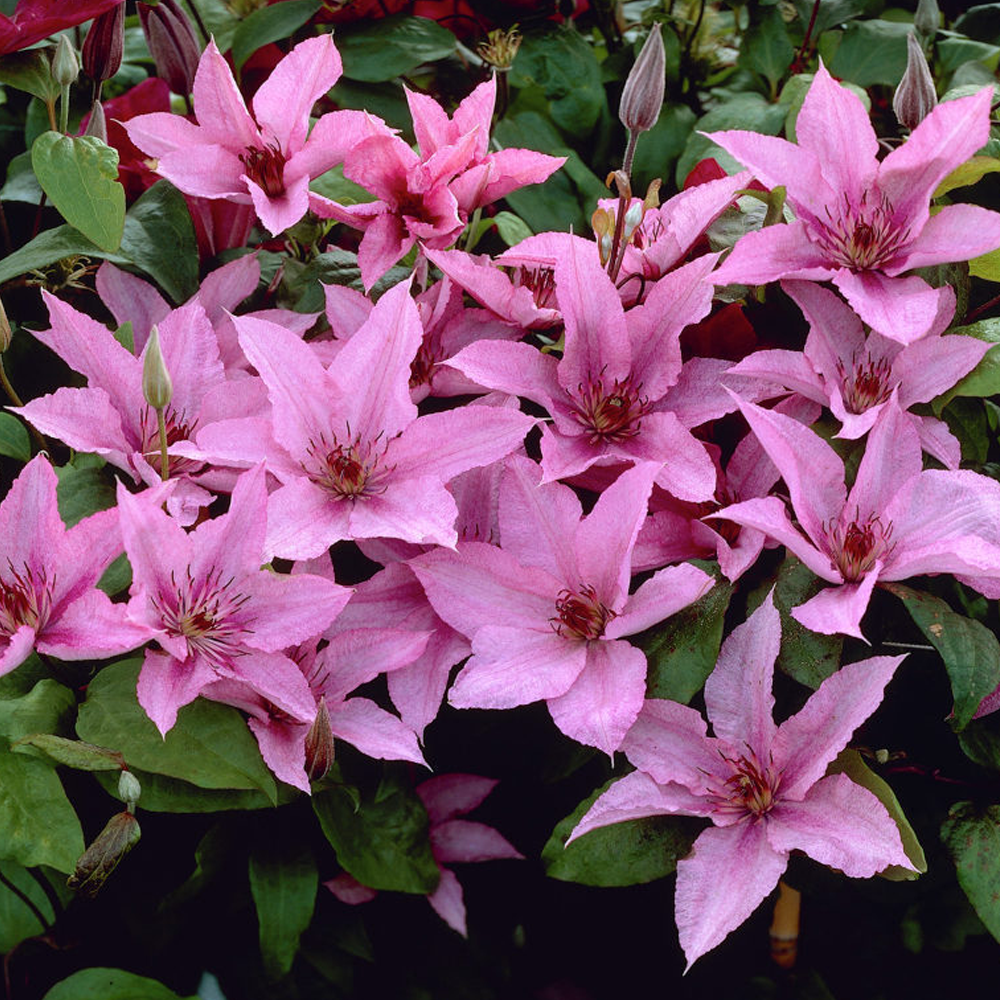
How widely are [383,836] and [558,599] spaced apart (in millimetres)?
160

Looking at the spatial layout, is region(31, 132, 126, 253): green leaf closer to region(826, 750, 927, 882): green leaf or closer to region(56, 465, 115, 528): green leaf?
region(56, 465, 115, 528): green leaf

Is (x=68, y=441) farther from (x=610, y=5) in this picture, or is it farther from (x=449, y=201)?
(x=610, y=5)

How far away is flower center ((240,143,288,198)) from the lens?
651 mm

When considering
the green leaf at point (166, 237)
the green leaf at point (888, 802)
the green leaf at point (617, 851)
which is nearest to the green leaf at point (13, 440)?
the green leaf at point (166, 237)

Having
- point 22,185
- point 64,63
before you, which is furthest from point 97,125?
point 22,185

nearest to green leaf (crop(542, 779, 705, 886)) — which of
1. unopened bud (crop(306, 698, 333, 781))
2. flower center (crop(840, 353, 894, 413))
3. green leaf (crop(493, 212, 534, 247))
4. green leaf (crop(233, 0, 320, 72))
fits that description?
unopened bud (crop(306, 698, 333, 781))

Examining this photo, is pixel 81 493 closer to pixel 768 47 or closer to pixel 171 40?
pixel 171 40

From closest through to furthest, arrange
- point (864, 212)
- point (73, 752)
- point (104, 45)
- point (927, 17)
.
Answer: point (73, 752)
point (864, 212)
point (104, 45)
point (927, 17)

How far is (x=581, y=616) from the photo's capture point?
1.86ft

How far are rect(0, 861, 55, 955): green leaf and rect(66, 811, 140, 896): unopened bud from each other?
11cm

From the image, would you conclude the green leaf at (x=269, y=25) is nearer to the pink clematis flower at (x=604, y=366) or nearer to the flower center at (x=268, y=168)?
the flower center at (x=268, y=168)

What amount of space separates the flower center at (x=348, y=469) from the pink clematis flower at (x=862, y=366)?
180 mm

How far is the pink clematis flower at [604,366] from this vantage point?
58cm

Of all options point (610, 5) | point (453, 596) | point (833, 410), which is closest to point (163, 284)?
point (453, 596)
